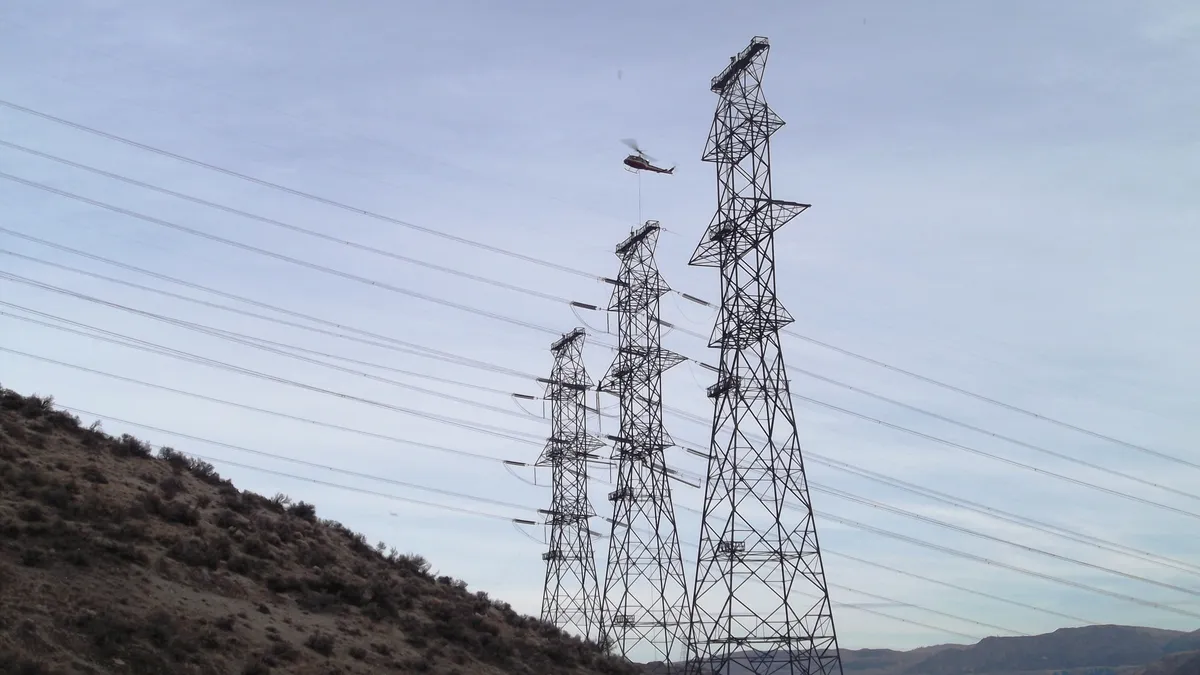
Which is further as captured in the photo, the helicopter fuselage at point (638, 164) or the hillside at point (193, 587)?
the helicopter fuselage at point (638, 164)

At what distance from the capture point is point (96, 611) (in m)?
23.7

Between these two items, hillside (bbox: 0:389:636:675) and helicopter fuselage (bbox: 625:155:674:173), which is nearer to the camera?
hillside (bbox: 0:389:636:675)

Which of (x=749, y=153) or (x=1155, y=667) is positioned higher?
(x=749, y=153)

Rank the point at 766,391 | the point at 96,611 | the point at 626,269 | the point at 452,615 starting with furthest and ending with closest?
the point at 626,269, the point at 766,391, the point at 452,615, the point at 96,611

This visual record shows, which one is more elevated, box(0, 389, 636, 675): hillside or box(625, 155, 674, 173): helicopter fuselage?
box(625, 155, 674, 173): helicopter fuselage

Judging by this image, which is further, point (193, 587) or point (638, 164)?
point (638, 164)

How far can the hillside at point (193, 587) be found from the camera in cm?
2309

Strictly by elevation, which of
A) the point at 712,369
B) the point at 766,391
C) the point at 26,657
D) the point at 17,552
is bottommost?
the point at 26,657

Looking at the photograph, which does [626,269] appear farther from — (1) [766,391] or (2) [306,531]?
(2) [306,531]

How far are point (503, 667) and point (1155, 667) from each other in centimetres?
18286

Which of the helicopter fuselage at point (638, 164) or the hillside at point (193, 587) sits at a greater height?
the helicopter fuselage at point (638, 164)

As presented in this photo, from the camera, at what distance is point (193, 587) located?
27.9 meters

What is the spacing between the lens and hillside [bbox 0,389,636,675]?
23.1m

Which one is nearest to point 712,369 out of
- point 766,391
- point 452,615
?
point 766,391
